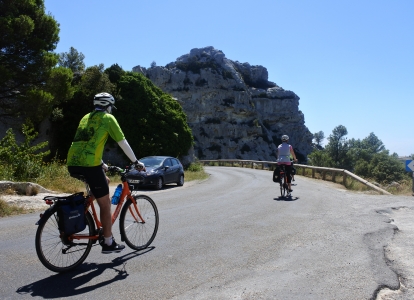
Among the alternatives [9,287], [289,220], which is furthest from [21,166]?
[9,287]

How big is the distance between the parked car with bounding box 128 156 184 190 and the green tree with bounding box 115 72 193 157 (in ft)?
26.5

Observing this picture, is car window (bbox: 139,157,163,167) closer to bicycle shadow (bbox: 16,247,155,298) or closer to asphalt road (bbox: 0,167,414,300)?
asphalt road (bbox: 0,167,414,300)

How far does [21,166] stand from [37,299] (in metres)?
10.1

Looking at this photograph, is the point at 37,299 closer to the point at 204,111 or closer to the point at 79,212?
the point at 79,212

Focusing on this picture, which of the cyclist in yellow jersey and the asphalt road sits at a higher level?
the cyclist in yellow jersey

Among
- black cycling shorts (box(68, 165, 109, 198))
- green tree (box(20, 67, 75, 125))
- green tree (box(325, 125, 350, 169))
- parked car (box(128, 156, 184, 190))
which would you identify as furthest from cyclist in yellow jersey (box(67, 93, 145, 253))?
green tree (box(325, 125, 350, 169))

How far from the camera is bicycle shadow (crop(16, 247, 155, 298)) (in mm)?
3910

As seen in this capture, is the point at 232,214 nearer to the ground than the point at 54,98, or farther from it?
nearer to the ground

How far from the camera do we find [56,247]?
4.59 metres

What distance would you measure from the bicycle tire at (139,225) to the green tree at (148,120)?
2093 centimetres

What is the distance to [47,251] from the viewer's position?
4.46 metres

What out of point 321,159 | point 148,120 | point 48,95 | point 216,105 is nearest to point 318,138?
point 216,105

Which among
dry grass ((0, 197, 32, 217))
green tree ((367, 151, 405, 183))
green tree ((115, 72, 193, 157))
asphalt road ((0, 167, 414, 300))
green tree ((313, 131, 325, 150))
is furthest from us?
green tree ((313, 131, 325, 150))

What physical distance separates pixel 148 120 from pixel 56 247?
Result: 24101 millimetres
